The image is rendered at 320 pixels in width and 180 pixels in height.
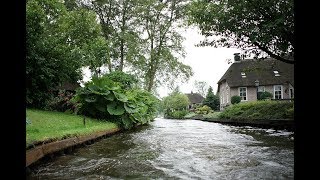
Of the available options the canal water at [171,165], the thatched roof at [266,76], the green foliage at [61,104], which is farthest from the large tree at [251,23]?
the thatched roof at [266,76]

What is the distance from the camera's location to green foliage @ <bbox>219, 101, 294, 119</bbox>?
16344 millimetres

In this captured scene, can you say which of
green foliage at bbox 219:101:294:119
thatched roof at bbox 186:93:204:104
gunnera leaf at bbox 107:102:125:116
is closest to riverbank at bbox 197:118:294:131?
green foliage at bbox 219:101:294:119

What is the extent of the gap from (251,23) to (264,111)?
8697 millimetres

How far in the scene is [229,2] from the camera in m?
12.4

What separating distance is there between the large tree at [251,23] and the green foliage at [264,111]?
4379 mm

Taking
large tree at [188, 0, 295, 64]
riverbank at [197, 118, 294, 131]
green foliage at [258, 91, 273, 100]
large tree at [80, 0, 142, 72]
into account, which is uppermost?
large tree at [80, 0, 142, 72]

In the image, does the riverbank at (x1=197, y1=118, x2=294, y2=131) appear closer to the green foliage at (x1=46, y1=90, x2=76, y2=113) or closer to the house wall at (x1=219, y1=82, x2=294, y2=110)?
the green foliage at (x1=46, y1=90, x2=76, y2=113)

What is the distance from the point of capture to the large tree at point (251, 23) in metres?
10.2

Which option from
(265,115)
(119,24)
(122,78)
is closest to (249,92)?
(119,24)

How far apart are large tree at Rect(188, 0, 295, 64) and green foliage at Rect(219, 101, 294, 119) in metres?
4.38

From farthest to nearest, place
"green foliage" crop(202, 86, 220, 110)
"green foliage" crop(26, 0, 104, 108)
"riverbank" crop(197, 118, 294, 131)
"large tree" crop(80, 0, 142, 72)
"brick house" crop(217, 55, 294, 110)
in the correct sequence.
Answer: "green foliage" crop(202, 86, 220, 110) → "brick house" crop(217, 55, 294, 110) → "large tree" crop(80, 0, 142, 72) → "riverbank" crop(197, 118, 294, 131) → "green foliage" crop(26, 0, 104, 108)

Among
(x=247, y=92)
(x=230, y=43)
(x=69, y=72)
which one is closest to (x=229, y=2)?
(x=230, y=43)

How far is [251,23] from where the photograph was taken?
483 inches

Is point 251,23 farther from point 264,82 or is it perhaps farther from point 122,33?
point 264,82
